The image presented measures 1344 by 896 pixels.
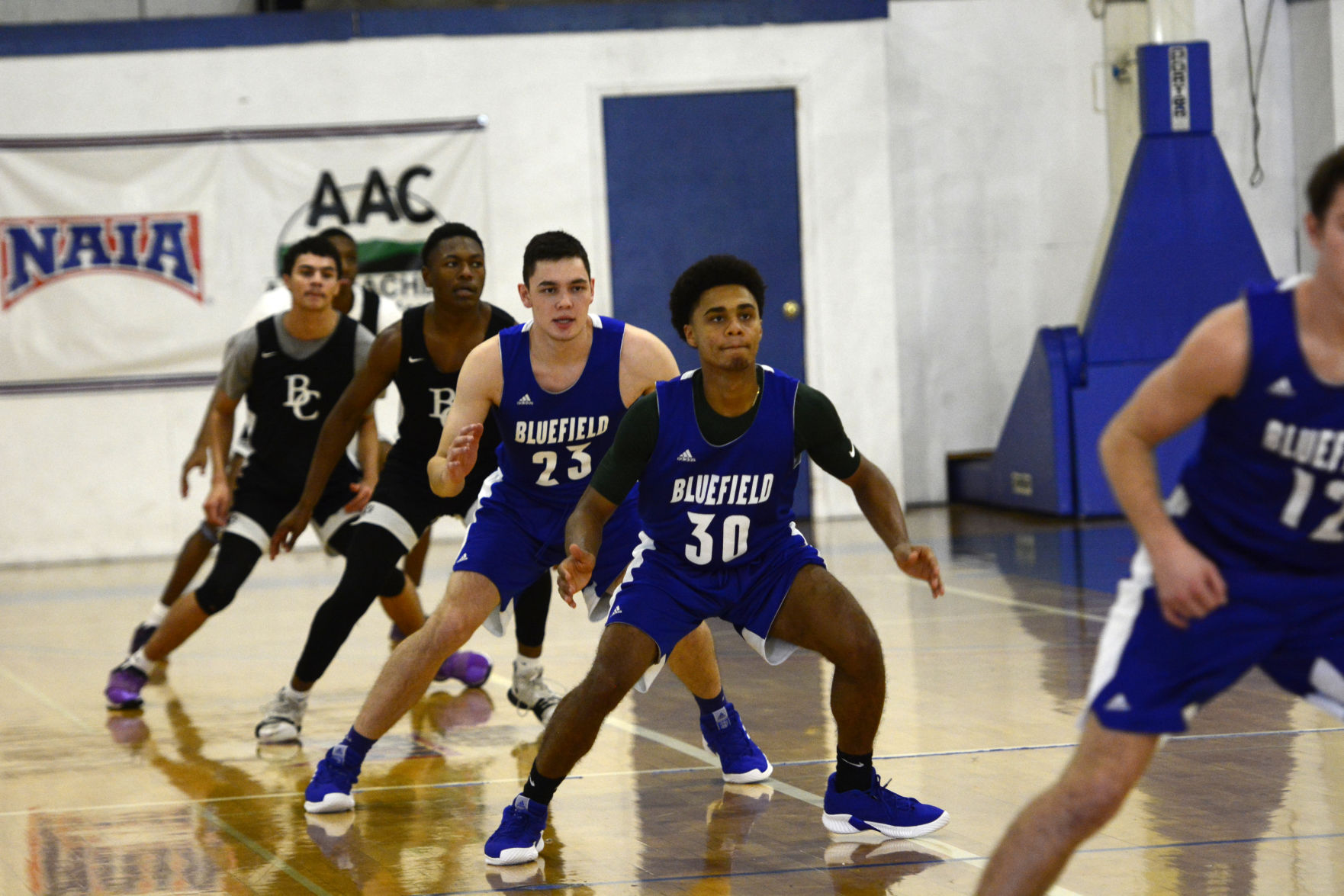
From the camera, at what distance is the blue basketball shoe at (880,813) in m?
4.12

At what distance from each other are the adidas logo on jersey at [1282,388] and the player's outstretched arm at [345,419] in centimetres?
331

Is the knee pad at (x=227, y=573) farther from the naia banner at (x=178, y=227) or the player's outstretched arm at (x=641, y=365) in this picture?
the naia banner at (x=178, y=227)

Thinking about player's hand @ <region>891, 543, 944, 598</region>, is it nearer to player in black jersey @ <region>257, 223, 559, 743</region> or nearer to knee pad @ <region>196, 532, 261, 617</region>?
player in black jersey @ <region>257, 223, 559, 743</region>

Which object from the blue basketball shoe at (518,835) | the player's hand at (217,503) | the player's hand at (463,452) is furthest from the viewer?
the player's hand at (217,503)

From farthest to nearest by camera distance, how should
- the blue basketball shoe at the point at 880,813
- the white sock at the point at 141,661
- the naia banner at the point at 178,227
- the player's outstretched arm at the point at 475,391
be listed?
the naia banner at the point at 178,227, the white sock at the point at 141,661, the player's outstretched arm at the point at 475,391, the blue basketball shoe at the point at 880,813

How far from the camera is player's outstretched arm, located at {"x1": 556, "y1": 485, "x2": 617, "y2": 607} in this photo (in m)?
3.78

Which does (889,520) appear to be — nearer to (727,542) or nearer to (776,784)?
(727,542)

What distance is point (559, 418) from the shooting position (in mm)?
4727

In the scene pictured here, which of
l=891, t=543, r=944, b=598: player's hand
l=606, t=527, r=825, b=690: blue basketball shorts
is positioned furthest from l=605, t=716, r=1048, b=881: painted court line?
l=891, t=543, r=944, b=598: player's hand

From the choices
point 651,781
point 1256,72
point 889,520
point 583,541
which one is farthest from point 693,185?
point 583,541

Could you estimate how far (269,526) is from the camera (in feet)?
21.0

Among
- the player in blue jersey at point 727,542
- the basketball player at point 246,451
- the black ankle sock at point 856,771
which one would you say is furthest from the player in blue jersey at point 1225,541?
the basketball player at point 246,451

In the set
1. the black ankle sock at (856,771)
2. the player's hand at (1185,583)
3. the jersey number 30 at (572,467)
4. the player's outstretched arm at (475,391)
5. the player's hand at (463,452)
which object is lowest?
the black ankle sock at (856,771)

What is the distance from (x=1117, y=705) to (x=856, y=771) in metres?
1.40
